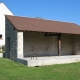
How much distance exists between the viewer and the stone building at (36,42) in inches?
695

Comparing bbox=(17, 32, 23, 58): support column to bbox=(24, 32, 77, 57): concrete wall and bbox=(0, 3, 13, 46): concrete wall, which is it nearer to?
bbox=(24, 32, 77, 57): concrete wall

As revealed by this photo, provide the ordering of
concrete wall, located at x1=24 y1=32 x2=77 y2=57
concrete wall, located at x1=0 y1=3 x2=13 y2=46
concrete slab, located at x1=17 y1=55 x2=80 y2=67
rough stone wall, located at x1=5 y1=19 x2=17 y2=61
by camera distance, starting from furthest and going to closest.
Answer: concrete wall, located at x1=0 y1=3 x2=13 y2=46 → concrete wall, located at x1=24 y1=32 x2=77 y2=57 → rough stone wall, located at x1=5 y1=19 x2=17 y2=61 → concrete slab, located at x1=17 y1=55 x2=80 y2=67

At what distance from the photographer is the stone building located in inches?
695

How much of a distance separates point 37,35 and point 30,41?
3.83 ft

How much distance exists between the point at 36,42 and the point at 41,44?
28.3 inches

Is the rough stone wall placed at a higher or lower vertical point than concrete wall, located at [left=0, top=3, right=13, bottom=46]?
lower

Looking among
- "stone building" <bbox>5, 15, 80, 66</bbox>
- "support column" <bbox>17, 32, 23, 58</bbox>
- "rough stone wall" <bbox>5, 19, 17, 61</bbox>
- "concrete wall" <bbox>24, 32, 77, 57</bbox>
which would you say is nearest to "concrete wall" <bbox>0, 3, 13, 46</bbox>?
"stone building" <bbox>5, 15, 80, 66</bbox>

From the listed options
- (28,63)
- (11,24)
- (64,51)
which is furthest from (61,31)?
(28,63)

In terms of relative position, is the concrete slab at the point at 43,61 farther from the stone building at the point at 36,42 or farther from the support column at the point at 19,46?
the support column at the point at 19,46

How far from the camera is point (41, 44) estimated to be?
21.8 meters

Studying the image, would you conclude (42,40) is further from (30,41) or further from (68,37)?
(68,37)

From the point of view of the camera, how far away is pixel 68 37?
24266 mm

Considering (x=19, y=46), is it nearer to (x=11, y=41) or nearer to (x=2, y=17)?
(x=11, y=41)

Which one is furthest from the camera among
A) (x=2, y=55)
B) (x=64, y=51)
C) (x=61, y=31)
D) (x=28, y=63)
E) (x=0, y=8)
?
(x=0, y=8)
